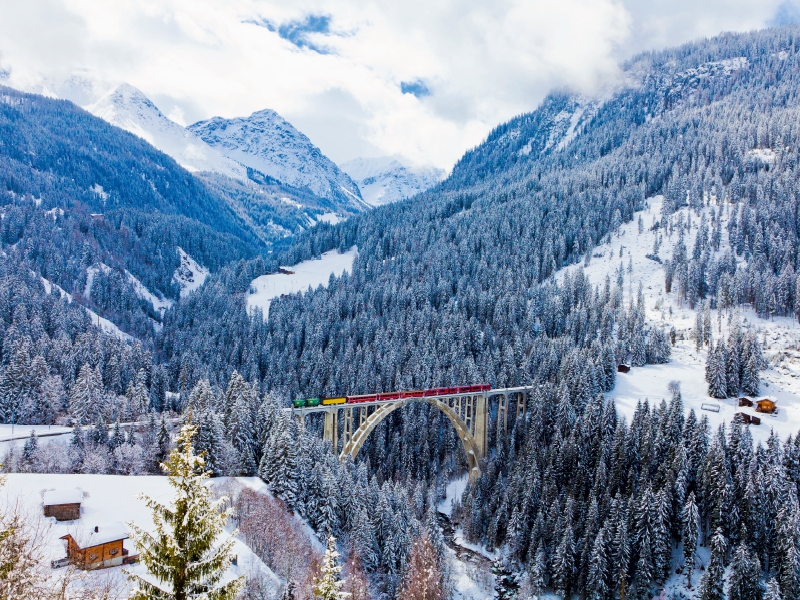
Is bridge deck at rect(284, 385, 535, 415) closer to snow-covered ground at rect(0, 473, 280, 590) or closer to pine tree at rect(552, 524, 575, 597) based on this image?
snow-covered ground at rect(0, 473, 280, 590)

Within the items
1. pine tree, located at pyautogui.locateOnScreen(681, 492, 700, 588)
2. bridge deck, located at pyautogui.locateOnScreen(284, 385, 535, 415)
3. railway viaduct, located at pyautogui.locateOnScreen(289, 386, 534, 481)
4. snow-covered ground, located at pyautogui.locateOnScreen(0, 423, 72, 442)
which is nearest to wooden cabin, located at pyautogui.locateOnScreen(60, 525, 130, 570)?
bridge deck, located at pyautogui.locateOnScreen(284, 385, 535, 415)

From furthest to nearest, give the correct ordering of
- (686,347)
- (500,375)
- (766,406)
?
(686,347) < (500,375) < (766,406)

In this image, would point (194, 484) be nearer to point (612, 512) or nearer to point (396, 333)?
point (612, 512)

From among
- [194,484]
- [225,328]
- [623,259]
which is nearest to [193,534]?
[194,484]

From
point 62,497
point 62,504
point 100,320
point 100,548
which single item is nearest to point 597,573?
point 100,548

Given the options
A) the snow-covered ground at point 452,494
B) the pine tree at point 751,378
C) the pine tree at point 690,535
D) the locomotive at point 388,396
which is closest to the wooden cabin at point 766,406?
the pine tree at point 751,378

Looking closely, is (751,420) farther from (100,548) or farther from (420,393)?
(100,548)
